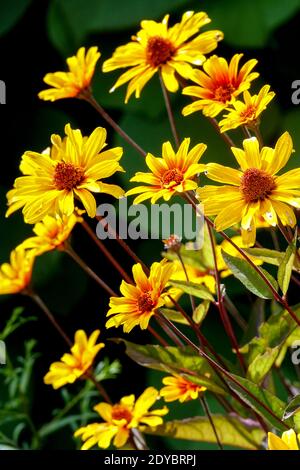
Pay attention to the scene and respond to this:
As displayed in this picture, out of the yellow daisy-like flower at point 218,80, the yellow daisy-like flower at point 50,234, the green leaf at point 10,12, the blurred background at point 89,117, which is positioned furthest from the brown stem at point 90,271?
the green leaf at point 10,12

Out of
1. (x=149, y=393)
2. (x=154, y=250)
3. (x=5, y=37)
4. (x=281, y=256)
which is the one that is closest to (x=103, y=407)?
(x=149, y=393)

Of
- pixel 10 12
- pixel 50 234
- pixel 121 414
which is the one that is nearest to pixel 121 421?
pixel 121 414

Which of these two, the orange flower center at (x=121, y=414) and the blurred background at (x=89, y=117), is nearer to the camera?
the orange flower center at (x=121, y=414)

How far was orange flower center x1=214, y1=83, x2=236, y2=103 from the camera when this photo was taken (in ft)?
1.59

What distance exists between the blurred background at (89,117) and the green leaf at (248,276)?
1.41 feet

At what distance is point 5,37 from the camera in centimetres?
112

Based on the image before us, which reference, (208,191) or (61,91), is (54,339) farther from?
(208,191)

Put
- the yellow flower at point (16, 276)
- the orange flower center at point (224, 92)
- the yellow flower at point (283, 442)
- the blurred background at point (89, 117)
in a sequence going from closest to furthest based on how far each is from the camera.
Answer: the yellow flower at point (283, 442) < the orange flower center at point (224, 92) < the yellow flower at point (16, 276) < the blurred background at point (89, 117)

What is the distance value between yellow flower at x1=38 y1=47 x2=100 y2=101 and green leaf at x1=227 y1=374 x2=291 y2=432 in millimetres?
208

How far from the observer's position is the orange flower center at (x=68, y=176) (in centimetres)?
44

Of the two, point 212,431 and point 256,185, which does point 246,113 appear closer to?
point 256,185

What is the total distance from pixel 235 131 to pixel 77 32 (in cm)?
20

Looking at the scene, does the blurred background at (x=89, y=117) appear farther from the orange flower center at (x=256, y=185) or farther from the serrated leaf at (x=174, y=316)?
the orange flower center at (x=256, y=185)

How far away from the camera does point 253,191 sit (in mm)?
416
